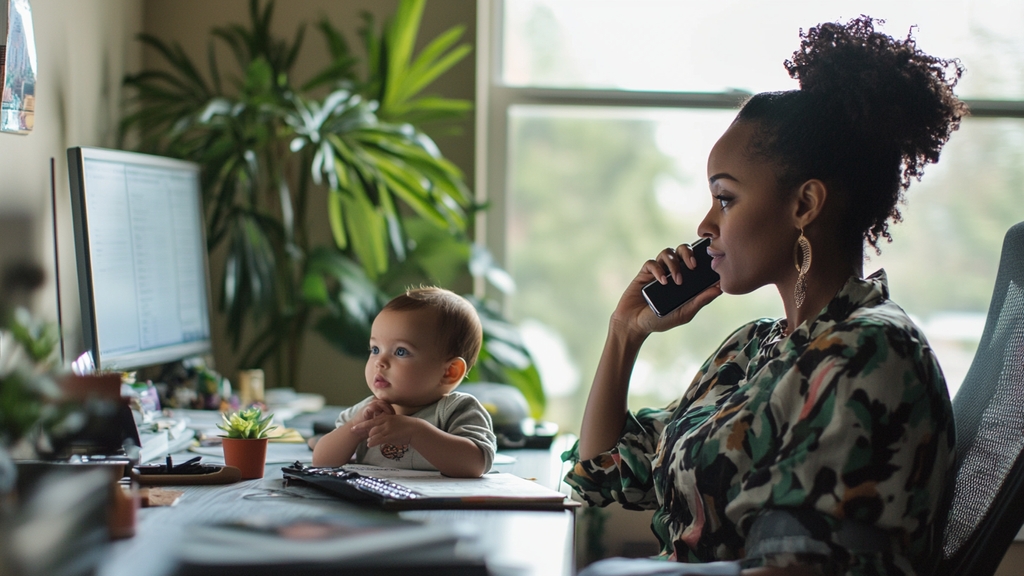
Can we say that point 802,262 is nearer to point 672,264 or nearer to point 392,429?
point 672,264

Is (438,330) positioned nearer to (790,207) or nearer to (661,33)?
(790,207)

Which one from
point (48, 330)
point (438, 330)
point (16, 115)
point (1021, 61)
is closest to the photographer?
point (48, 330)

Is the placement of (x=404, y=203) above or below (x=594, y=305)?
above

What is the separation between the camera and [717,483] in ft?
3.66

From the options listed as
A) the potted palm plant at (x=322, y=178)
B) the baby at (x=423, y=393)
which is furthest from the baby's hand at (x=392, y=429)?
the potted palm plant at (x=322, y=178)

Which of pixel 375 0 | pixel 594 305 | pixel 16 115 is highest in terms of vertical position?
pixel 375 0

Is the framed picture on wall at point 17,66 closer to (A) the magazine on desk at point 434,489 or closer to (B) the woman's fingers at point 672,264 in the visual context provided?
(A) the magazine on desk at point 434,489

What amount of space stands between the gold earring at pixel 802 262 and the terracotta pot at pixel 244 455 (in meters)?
0.77

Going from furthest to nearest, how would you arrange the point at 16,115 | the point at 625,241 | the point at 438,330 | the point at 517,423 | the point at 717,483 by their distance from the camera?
the point at 625,241, the point at 517,423, the point at 16,115, the point at 438,330, the point at 717,483

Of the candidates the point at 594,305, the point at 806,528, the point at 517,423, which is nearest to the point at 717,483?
the point at 806,528

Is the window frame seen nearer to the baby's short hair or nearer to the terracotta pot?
the baby's short hair

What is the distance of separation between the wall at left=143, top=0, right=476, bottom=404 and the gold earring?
161cm

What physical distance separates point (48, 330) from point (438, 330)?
0.61 metres

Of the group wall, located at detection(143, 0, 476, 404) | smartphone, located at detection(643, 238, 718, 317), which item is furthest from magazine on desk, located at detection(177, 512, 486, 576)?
wall, located at detection(143, 0, 476, 404)
